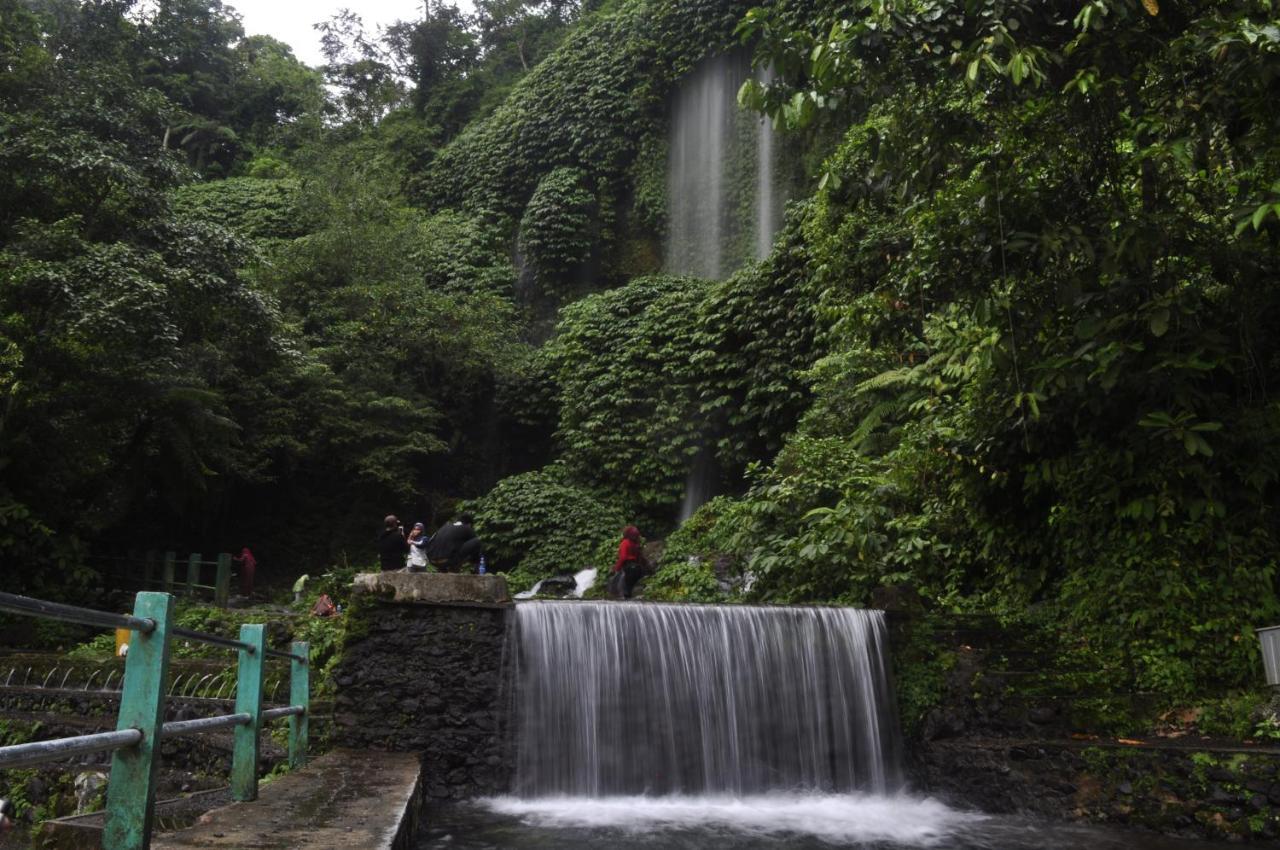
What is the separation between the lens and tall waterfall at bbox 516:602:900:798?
8422mm

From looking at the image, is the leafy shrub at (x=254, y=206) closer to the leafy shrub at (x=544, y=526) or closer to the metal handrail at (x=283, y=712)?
the leafy shrub at (x=544, y=526)

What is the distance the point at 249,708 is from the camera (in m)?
4.63

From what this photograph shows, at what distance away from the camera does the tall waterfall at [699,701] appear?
8422 mm

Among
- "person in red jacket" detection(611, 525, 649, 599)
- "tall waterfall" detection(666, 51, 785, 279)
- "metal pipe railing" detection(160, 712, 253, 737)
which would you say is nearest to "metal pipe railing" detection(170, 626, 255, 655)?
"metal pipe railing" detection(160, 712, 253, 737)

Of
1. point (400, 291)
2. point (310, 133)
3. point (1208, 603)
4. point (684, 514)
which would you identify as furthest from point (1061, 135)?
point (310, 133)

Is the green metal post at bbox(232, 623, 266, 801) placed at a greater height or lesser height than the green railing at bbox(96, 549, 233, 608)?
lesser

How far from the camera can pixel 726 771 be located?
27.9 ft

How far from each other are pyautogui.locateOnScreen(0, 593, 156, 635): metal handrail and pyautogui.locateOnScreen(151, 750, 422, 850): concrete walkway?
1.35 m

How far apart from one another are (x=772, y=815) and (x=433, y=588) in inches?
135

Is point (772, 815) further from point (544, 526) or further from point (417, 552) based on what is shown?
point (544, 526)

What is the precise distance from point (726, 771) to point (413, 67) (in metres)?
35.0

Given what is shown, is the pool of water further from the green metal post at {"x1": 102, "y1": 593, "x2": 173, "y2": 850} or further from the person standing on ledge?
the person standing on ledge

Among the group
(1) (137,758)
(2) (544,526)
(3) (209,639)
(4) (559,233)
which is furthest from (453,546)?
(4) (559,233)

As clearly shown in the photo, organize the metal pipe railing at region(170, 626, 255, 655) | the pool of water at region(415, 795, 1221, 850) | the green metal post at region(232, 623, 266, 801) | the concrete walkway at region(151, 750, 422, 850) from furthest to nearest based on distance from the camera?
the pool of water at region(415, 795, 1221, 850) → the green metal post at region(232, 623, 266, 801) → the concrete walkway at region(151, 750, 422, 850) → the metal pipe railing at region(170, 626, 255, 655)
